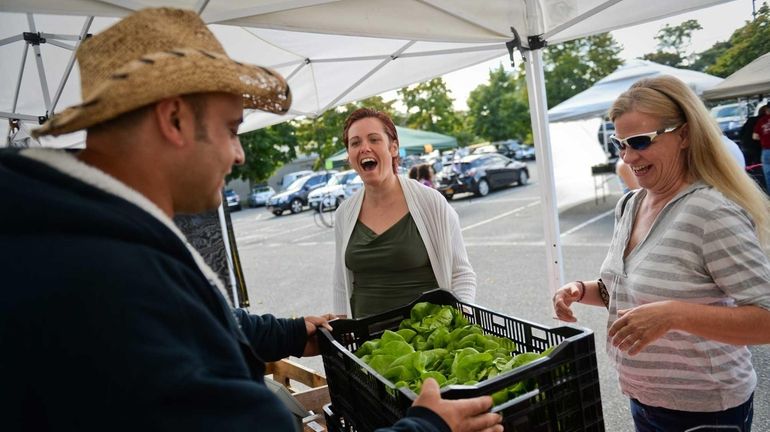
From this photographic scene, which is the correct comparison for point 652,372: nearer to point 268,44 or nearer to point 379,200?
point 379,200

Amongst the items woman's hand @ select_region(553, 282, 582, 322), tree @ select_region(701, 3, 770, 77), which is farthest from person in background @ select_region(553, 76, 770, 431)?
tree @ select_region(701, 3, 770, 77)

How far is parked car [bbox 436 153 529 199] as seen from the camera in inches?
699

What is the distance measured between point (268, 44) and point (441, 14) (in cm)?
182

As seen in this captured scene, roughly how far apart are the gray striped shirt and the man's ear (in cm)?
156

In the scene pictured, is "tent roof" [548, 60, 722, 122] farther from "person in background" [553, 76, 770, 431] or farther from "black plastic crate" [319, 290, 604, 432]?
"black plastic crate" [319, 290, 604, 432]

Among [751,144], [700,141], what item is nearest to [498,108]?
[751,144]

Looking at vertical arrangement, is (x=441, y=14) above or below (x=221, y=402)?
above

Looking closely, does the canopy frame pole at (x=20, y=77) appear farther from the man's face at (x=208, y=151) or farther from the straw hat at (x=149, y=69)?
the man's face at (x=208, y=151)

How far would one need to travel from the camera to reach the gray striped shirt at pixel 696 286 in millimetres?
1599

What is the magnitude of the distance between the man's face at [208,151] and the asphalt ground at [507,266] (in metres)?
3.07

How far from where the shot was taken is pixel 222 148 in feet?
3.23

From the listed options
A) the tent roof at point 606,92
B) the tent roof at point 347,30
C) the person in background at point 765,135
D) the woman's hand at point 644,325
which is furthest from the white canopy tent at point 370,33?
the tent roof at point 606,92

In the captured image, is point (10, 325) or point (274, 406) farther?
point (274, 406)

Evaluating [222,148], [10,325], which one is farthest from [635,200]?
[10,325]
